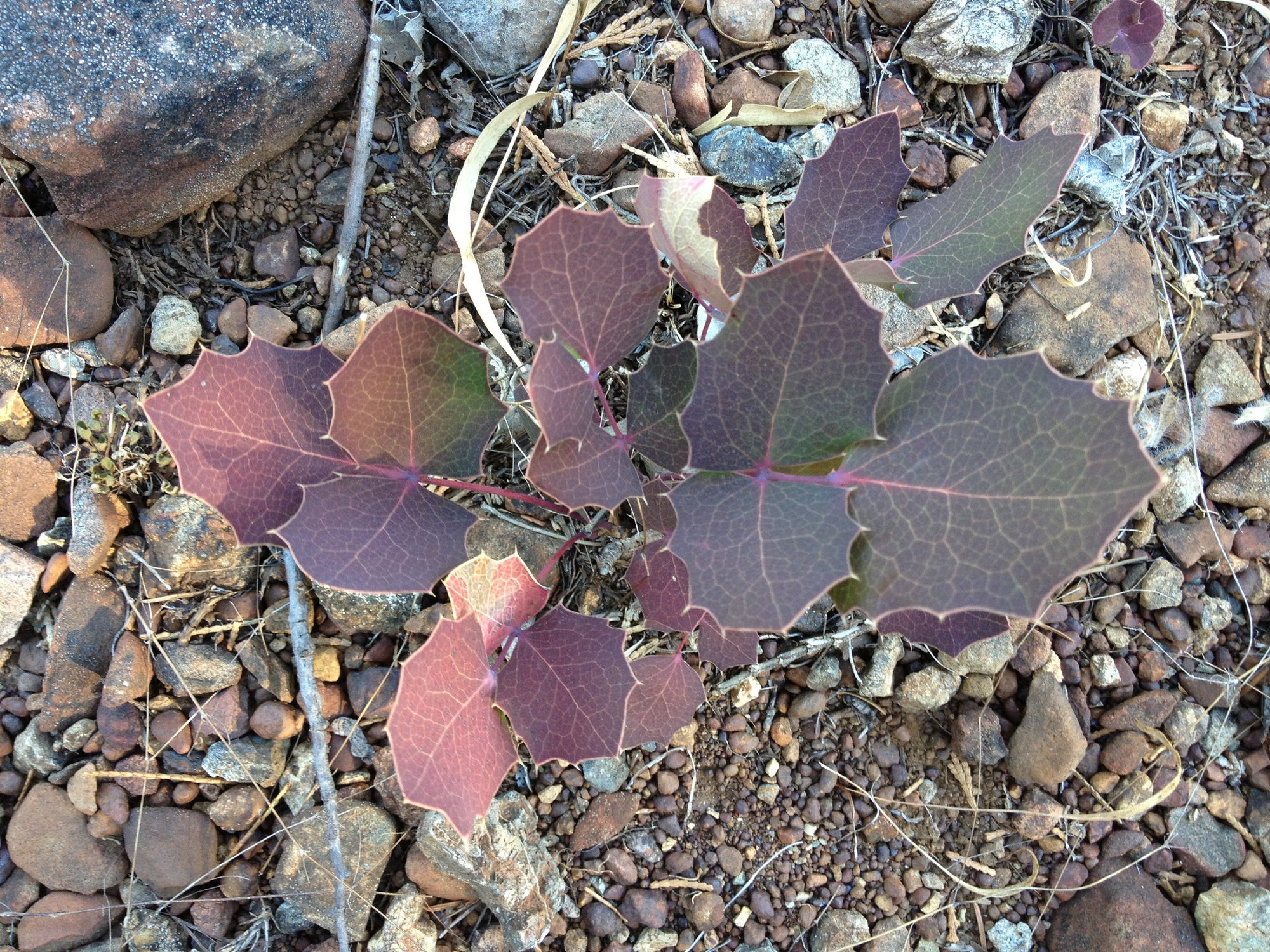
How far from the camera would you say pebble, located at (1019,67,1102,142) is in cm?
181

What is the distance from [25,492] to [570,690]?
1092 millimetres

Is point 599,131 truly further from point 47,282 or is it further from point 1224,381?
point 1224,381

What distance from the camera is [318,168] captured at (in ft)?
5.59

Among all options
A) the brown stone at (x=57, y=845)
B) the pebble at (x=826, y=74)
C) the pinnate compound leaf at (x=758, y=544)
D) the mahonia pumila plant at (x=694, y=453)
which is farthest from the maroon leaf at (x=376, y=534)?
the pebble at (x=826, y=74)

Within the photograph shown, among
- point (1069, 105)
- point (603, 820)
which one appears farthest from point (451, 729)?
point (1069, 105)

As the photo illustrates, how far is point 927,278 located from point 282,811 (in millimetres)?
1462

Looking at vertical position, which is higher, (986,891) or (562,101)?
(562,101)

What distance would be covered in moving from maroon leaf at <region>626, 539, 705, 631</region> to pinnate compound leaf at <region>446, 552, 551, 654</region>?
171 millimetres

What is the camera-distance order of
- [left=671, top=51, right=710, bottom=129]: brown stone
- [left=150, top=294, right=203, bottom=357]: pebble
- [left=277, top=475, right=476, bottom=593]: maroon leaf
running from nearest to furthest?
[left=277, top=475, right=476, bottom=593]: maroon leaf → [left=150, top=294, right=203, bottom=357]: pebble → [left=671, top=51, right=710, bottom=129]: brown stone

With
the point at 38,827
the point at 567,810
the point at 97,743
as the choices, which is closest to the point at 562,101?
the point at 567,810

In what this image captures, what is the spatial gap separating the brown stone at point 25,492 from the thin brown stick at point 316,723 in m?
0.45

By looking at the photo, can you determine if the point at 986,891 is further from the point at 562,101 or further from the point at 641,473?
the point at 562,101

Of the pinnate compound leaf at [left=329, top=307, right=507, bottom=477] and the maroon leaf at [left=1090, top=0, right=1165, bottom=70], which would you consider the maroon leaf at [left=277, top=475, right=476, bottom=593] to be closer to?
the pinnate compound leaf at [left=329, top=307, right=507, bottom=477]

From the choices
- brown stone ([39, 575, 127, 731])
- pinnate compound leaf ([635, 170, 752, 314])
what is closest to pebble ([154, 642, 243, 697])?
brown stone ([39, 575, 127, 731])
